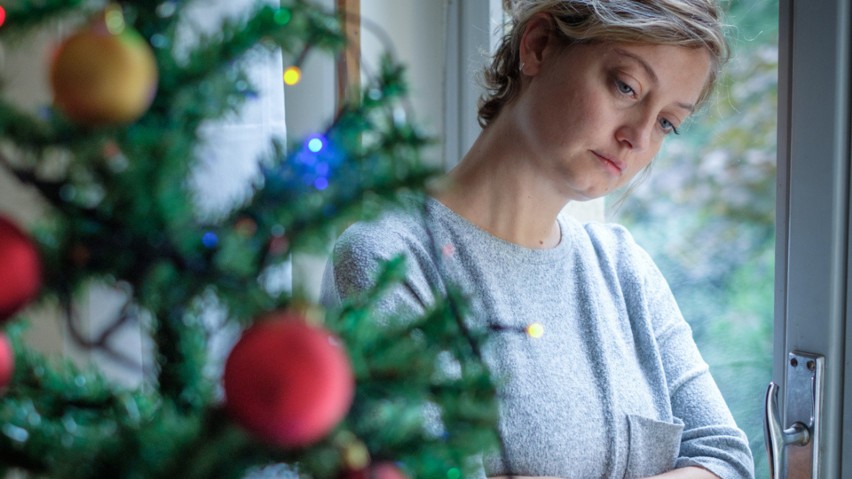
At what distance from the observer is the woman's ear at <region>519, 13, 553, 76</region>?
3.97 ft

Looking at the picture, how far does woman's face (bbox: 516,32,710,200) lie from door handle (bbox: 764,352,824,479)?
40 centimetres

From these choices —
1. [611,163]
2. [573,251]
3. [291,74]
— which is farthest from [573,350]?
[291,74]

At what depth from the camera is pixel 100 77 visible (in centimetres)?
29

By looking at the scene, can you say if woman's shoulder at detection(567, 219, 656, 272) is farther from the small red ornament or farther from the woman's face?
the small red ornament

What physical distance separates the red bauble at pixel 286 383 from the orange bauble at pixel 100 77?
3.9 inches

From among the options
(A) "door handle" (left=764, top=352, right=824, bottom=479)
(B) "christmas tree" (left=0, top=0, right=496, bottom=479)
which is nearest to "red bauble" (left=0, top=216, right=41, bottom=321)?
(B) "christmas tree" (left=0, top=0, right=496, bottom=479)

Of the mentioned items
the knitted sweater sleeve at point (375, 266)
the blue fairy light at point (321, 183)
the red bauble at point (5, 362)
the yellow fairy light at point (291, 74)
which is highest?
the yellow fairy light at point (291, 74)

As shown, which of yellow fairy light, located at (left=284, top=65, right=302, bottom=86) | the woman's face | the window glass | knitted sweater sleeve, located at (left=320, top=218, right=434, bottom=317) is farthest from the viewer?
the window glass

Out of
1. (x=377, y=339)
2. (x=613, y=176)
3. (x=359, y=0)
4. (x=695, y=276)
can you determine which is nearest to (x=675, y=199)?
(x=695, y=276)

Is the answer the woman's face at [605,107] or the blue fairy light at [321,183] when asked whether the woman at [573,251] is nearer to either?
the woman's face at [605,107]

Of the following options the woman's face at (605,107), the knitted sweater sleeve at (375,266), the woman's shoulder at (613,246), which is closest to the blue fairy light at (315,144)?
the knitted sweater sleeve at (375,266)

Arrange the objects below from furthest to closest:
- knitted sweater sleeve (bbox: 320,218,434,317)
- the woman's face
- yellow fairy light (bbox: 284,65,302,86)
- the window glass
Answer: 1. the window glass
2. the woman's face
3. knitted sweater sleeve (bbox: 320,218,434,317)
4. yellow fairy light (bbox: 284,65,302,86)

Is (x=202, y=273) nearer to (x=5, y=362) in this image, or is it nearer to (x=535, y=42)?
(x=5, y=362)

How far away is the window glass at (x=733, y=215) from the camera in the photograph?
4.29 feet
